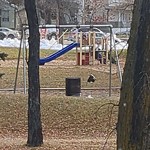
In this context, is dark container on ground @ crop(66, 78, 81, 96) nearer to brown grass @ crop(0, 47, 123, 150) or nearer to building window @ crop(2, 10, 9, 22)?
Answer: brown grass @ crop(0, 47, 123, 150)

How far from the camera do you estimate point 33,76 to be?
905 cm

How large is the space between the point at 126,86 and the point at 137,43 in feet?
0.98

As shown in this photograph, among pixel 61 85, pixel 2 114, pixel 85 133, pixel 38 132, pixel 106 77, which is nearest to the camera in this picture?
pixel 38 132

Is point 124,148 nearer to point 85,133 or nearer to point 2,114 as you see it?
point 85,133

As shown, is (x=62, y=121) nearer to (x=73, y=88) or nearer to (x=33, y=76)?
(x=33, y=76)

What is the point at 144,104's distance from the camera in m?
3.86

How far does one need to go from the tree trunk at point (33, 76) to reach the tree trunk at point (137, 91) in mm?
5063

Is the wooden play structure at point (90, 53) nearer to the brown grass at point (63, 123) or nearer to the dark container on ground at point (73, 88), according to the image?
the dark container on ground at point (73, 88)

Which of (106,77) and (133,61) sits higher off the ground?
(133,61)

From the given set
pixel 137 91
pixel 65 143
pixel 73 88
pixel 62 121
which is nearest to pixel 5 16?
pixel 73 88

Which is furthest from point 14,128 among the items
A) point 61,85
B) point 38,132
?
point 61,85

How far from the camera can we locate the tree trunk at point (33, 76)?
8.93m

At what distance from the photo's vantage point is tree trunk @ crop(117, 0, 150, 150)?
152 inches

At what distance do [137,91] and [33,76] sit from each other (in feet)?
17.2
